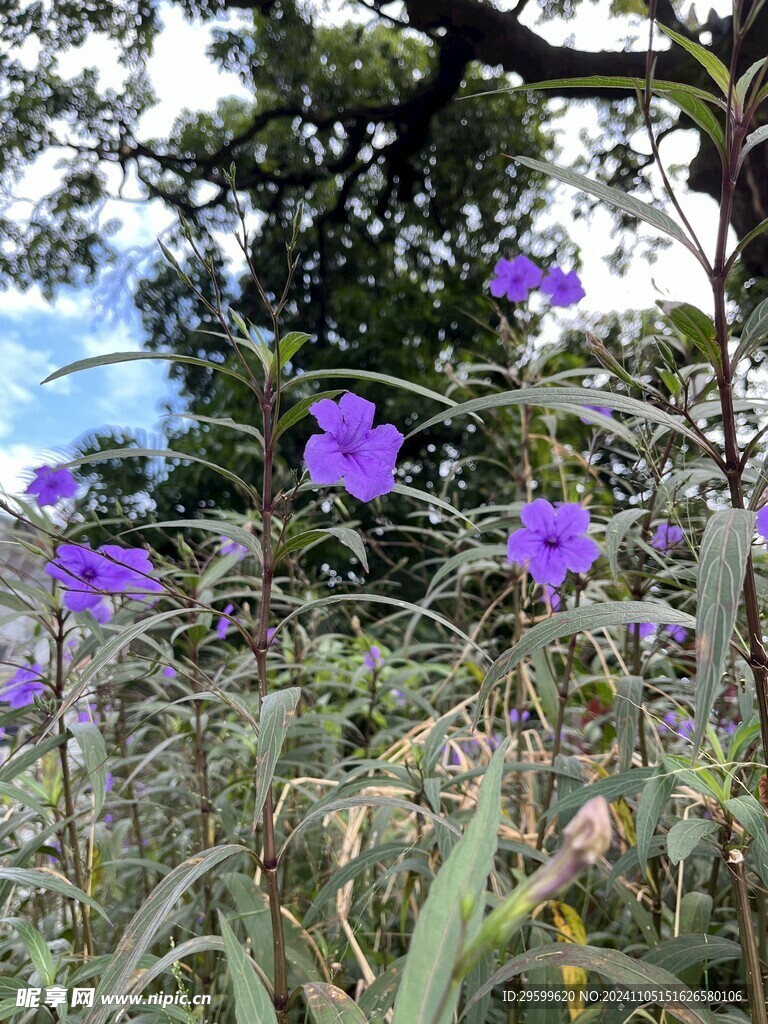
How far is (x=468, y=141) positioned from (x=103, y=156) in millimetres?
2987

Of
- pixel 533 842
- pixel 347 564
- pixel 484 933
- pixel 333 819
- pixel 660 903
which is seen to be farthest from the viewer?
pixel 347 564

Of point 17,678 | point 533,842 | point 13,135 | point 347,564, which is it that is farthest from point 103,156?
point 533,842

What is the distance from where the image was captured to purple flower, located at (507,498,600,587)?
0.88 meters

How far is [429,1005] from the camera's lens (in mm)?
258

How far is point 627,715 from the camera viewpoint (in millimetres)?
733

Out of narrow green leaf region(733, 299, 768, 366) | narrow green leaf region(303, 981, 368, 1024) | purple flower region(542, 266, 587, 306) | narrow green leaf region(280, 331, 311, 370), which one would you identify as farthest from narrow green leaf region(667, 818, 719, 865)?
purple flower region(542, 266, 587, 306)

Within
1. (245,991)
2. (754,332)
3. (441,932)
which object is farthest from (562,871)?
(754,332)

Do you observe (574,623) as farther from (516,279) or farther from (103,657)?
(516,279)

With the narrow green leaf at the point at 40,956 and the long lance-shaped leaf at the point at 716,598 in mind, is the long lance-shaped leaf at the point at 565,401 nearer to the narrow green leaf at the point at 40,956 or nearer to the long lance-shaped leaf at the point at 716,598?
the long lance-shaped leaf at the point at 716,598

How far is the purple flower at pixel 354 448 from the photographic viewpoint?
0.65 metres

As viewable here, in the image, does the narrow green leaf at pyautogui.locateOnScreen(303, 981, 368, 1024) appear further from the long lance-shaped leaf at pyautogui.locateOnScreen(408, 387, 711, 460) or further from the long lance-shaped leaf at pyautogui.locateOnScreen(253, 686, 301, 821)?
the long lance-shaped leaf at pyautogui.locateOnScreen(408, 387, 711, 460)

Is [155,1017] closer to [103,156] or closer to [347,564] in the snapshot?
[347,564]

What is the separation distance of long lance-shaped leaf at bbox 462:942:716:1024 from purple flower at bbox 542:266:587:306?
1124 mm

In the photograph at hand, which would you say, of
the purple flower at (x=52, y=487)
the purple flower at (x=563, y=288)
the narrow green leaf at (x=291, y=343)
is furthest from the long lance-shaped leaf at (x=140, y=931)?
the purple flower at (x=563, y=288)
